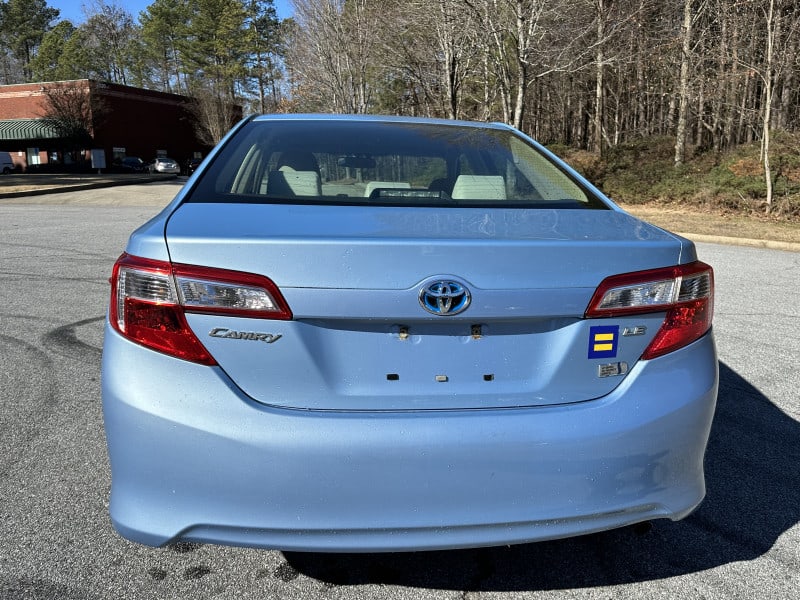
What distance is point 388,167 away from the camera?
2.81 meters

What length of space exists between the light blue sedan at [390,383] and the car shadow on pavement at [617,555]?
0.46 m

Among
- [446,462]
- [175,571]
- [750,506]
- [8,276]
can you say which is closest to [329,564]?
[175,571]

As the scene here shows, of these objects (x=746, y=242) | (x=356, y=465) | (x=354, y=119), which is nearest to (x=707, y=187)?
(x=746, y=242)

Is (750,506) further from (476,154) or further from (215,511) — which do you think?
(215,511)

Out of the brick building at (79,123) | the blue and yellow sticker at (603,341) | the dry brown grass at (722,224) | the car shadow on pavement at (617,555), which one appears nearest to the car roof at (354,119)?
the blue and yellow sticker at (603,341)

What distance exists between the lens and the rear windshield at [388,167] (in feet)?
7.86

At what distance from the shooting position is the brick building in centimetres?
4641

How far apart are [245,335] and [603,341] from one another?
1.01 m

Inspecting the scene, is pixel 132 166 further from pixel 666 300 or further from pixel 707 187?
pixel 666 300

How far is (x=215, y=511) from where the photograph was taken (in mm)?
1748

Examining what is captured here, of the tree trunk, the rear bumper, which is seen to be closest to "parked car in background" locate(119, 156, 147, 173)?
the tree trunk

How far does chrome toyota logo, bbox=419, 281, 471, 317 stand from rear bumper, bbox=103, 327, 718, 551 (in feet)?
0.96

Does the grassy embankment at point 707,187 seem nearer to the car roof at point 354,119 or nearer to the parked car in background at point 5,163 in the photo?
the car roof at point 354,119

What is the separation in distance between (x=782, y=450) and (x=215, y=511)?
2848 millimetres
